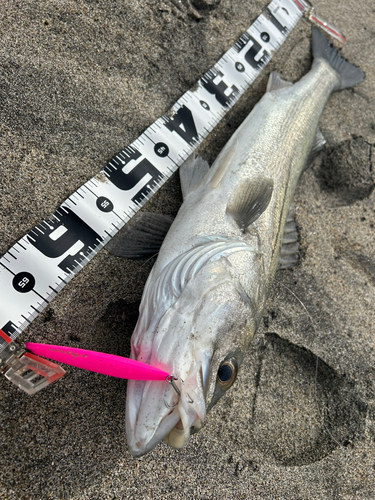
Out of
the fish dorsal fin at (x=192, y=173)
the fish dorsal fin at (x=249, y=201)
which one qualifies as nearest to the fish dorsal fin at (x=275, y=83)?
the fish dorsal fin at (x=192, y=173)

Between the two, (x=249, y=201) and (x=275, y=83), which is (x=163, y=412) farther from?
(x=275, y=83)

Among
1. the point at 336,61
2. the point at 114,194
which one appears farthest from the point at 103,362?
the point at 336,61

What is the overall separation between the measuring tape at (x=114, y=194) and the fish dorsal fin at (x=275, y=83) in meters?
0.17

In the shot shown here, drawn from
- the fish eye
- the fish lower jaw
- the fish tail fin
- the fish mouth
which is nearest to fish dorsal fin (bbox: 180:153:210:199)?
the fish eye

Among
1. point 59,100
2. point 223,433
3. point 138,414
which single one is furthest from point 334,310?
point 59,100

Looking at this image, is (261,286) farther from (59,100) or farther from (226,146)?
(59,100)

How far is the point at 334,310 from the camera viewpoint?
2.78m

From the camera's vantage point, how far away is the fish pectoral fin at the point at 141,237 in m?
2.32

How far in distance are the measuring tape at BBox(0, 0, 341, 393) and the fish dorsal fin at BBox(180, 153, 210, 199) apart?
0.07 metres

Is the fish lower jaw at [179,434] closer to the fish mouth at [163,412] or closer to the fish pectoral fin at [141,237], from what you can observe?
the fish mouth at [163,412]

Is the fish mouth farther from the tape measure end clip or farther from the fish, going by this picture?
the tape measure end clip

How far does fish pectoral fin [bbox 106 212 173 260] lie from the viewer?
2.32 meters

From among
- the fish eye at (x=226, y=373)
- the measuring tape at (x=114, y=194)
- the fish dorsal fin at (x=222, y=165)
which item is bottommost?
the fish eye at (x=226, y=373)

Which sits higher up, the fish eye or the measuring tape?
the measuring tape
